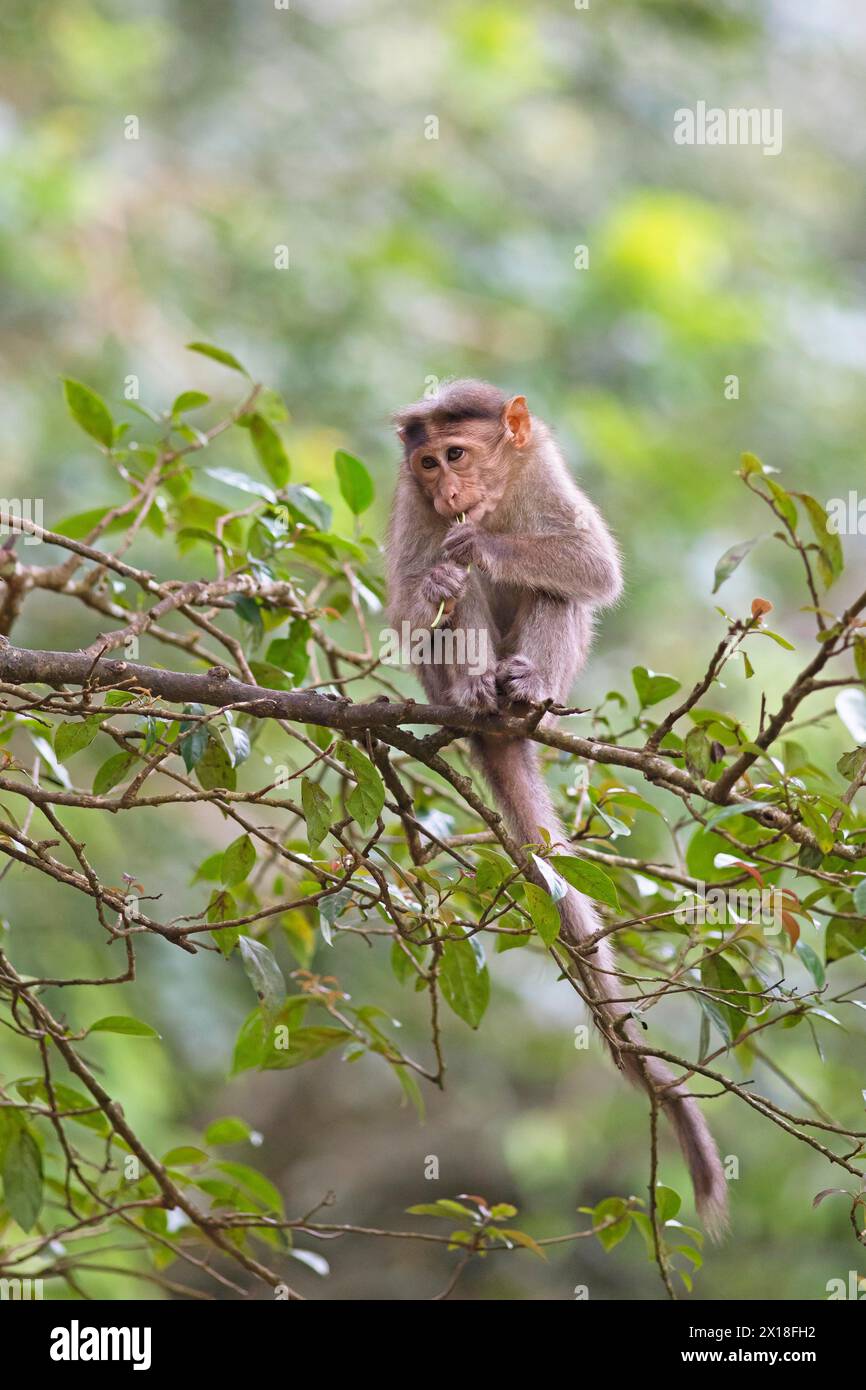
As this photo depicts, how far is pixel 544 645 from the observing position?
3844mm

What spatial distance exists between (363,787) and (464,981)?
54 cm

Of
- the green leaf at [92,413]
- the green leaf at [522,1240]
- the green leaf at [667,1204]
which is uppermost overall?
the green leaf at [92,413]

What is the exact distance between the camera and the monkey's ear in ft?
13.8

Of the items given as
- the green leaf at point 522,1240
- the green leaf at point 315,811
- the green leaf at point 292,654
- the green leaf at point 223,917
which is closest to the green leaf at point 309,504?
the green leaf at point 292,654

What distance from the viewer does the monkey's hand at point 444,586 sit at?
3.62 metres

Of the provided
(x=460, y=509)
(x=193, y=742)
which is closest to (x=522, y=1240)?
(x=193, y=742)

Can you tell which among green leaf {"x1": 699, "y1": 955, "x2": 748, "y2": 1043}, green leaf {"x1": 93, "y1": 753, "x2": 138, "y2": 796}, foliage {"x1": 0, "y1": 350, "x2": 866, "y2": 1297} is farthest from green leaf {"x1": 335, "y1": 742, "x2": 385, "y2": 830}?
green leaf {"x1": 699, "y1": 955, "x2": 748, "y2": 1043}

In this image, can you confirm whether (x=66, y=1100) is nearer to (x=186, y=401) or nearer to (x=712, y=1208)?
(x=712, y=1208)

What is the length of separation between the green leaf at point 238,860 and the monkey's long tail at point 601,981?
1.92 ft

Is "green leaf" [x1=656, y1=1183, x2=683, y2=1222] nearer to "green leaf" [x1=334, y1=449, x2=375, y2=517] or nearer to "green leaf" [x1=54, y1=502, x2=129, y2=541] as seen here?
"green leaf" [x1=334, y1=449, x2=375, y2=517]

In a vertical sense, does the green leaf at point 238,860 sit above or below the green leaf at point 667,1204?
above

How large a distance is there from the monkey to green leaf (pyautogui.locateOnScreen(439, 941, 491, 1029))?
207 millimetres

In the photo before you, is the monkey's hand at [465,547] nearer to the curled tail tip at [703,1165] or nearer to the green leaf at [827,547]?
the green leaf at [827,547]
